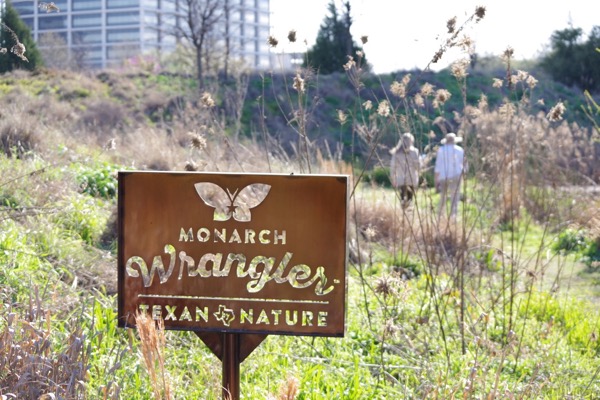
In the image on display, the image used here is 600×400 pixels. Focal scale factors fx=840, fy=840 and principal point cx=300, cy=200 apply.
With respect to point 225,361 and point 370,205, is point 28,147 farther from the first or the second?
point 225,361

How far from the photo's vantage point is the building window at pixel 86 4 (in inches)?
3214

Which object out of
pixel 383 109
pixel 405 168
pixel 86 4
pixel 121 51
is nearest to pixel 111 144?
pixel 383 109

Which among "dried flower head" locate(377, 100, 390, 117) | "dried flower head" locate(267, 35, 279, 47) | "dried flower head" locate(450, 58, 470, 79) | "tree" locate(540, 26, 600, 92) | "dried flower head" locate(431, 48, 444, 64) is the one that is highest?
"tree" locate(540, 26, 600, 92)

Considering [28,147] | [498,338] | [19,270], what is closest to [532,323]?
[498,338]

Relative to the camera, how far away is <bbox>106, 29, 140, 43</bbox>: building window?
8162 centimetres

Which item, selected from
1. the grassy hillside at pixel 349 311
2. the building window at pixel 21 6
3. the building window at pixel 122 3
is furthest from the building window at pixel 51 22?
the grassy hillside at pixel 349 311

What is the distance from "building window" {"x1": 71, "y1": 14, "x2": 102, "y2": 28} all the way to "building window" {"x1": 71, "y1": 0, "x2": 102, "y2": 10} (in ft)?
2.57

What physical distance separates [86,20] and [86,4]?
1.57 meters

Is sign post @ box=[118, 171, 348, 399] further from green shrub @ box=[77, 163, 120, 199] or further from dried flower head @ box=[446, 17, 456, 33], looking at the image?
green shrub @ box=[77, 163, 120, 199]

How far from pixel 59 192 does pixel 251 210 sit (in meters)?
4.68

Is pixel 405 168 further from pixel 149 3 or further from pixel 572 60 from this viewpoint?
pixel 149 3

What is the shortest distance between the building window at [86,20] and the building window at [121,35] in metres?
1.48

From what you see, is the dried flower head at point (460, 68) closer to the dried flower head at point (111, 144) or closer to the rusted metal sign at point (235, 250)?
the rusted metal sign at point (235, 250)

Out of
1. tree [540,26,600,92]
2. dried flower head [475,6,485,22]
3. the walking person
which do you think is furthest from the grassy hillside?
tree [540,26,600,92]
